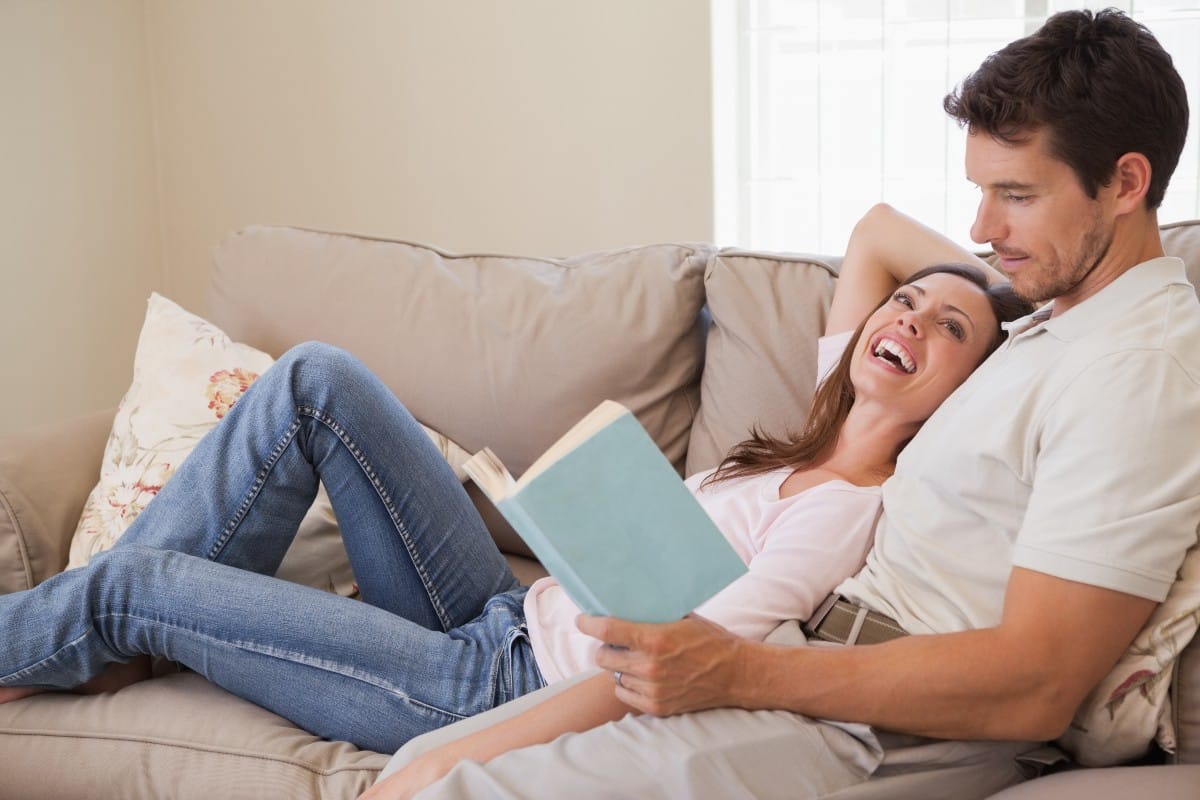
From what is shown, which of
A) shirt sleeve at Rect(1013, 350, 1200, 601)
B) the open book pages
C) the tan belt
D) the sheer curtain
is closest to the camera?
the open book pages

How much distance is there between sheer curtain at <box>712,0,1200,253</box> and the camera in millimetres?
2883

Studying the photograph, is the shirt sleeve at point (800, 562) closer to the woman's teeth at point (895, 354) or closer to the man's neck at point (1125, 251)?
the woman's teeth at point (895, 354)

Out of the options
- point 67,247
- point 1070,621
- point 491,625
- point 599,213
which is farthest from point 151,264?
point 1070,621

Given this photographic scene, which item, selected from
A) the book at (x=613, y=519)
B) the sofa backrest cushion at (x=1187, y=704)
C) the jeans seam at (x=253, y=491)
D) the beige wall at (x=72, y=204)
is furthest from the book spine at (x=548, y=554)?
the beige wall at (x=72, y=204)

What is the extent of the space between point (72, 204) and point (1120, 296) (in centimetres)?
276

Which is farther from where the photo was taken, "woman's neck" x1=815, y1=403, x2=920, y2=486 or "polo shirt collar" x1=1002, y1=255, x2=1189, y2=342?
"woman's neck" x1=815, y1=403, x2=920, y2=486

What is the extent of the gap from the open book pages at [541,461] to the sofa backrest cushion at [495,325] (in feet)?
2.89

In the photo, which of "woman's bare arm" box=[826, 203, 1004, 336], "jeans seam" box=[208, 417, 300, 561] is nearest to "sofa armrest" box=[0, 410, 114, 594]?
"jeans seam" box=[208, 417, 300, 561]

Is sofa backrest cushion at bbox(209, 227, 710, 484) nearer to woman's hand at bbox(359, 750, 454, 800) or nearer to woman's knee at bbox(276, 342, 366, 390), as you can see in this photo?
woman's knee at bbox(276, 342, 366, 390)

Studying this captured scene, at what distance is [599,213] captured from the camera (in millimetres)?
3105

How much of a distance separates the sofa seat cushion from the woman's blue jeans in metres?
0.04

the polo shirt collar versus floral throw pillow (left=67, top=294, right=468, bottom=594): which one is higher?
the polo shirt collar

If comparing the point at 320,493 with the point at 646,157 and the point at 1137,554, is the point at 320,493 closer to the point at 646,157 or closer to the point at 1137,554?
the point at 1137,554

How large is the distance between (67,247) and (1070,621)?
9.27 ft
